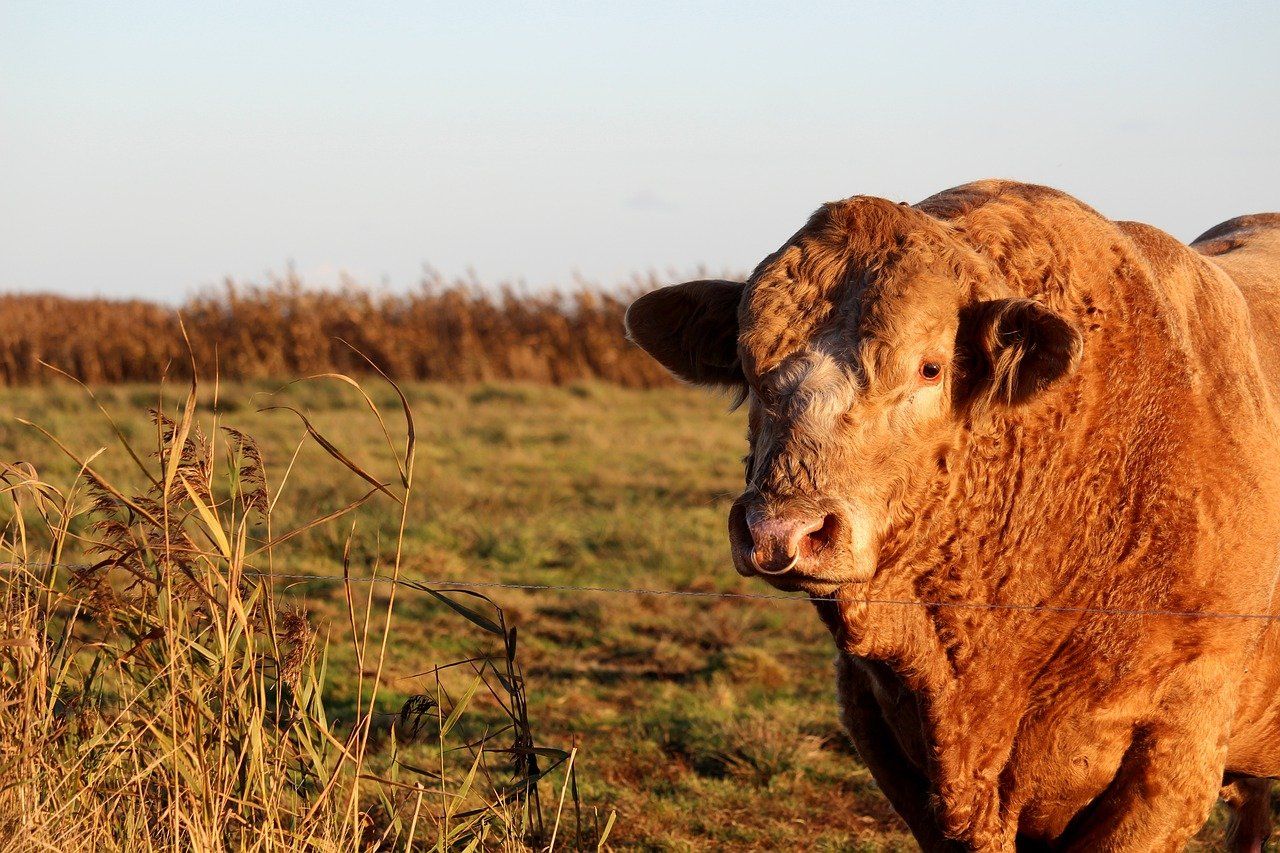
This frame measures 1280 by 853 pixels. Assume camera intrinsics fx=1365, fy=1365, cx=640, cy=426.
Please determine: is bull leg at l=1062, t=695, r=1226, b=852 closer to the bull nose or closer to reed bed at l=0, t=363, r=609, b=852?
the bull nose

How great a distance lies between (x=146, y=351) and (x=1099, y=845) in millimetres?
19054

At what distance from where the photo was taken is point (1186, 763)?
129 inches

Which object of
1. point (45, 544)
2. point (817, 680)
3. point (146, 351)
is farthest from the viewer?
point (146, 351)

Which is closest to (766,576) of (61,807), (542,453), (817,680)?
(61,807)

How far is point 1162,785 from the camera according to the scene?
10.8 feet

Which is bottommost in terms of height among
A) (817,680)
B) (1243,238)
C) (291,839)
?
(817,680)

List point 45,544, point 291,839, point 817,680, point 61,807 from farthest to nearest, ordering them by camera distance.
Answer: point 45,544 < point 817,680 < point 291,839 < point 61,807

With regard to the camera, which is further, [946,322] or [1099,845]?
Result: [1099,845]

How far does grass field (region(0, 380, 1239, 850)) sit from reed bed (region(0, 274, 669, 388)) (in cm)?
324

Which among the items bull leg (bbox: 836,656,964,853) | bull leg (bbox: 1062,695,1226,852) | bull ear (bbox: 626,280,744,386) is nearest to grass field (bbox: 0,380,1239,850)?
bull leg (bbox: 836,656,964,853)

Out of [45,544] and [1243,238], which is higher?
[1243,238]

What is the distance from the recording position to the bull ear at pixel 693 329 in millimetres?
3646

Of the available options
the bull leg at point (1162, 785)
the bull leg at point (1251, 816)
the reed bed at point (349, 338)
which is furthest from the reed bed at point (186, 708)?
the reed bed at point (349, 338)

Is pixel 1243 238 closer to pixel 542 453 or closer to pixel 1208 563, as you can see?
pixel 1208 563
